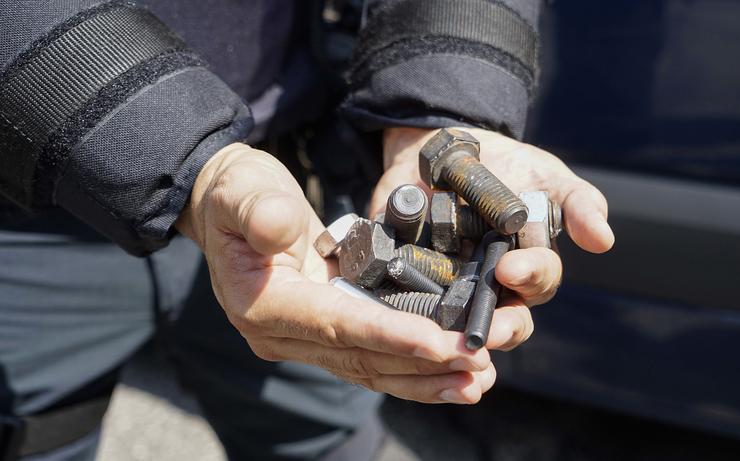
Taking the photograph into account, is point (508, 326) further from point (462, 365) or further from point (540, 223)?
point (540, 223)

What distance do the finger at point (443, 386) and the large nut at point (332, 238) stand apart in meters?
0.33

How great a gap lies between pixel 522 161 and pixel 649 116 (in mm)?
838

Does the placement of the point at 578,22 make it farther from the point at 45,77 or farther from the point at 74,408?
the point at 74,408

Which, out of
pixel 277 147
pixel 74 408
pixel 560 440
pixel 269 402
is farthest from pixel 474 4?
pixel 560 440

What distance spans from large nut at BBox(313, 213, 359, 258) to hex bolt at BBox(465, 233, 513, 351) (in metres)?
0.29

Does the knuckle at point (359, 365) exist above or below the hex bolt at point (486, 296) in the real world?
below

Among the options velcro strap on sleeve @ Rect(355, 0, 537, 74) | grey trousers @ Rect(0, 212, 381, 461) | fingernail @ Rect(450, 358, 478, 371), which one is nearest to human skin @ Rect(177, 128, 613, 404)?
fingernail @ Rect(450, 358, 478, 371)

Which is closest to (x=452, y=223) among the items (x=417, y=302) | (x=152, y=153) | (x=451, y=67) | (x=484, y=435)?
(x=417, y=302)

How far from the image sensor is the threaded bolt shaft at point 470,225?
1692 millimetres

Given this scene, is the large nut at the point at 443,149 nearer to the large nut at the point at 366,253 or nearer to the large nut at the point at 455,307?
the large nut at the point at 366,253

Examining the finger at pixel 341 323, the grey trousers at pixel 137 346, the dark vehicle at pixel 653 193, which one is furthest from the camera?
the dark vehicle at pixel 653 193

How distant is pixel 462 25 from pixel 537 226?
0.51 m

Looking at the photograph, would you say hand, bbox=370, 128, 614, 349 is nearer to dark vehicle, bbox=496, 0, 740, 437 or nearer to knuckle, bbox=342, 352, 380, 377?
knuckle, bbox=342, 352, 380, 377

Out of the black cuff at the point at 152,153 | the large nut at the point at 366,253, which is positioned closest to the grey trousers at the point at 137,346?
the black cuff at the point at 152,153
